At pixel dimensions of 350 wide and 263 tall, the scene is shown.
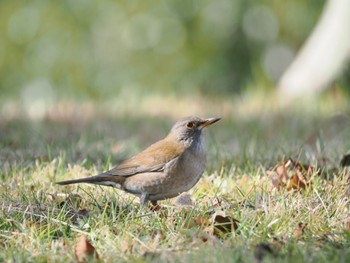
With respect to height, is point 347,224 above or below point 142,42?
above

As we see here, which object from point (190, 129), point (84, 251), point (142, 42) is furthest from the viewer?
point (142, 42)

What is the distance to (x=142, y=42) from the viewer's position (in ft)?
66.2

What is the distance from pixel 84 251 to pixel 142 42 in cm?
1631

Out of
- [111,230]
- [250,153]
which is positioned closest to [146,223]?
[111,230]

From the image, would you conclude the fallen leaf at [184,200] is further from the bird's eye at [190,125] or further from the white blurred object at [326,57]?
the white blurred object at [326,57]

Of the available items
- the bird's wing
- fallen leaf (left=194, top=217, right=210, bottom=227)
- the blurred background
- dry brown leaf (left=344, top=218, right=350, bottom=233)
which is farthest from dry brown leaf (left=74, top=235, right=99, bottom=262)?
the blurred background

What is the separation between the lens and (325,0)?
1769 centimetres

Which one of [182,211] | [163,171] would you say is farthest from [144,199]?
[182,211]

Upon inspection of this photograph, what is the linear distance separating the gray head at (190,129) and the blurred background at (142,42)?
40.5 ft

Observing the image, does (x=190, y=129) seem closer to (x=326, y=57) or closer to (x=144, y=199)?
(x=144, y=199)

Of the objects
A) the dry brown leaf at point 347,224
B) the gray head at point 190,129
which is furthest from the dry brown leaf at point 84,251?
the gray head at point 190,129

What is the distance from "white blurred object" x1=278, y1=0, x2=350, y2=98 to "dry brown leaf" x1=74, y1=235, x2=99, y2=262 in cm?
731

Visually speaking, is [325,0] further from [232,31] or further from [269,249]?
[269,249]

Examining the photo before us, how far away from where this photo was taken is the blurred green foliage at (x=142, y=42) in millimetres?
19266
